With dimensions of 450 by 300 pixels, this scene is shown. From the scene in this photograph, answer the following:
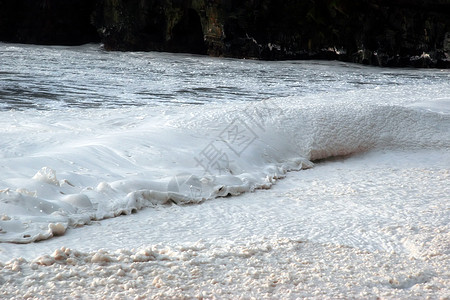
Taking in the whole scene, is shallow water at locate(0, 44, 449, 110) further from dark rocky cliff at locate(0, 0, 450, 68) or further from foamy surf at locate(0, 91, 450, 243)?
foamy surf at locate(0, 91, 450, 243)

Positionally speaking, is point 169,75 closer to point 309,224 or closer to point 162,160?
point 162,160

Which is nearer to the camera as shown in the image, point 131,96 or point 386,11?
point 131,96

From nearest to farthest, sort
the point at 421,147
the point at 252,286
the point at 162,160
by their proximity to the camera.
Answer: the point at 252,286 → the point at 162,160 → the point at 421,147

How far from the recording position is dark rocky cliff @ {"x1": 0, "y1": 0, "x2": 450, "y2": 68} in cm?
932

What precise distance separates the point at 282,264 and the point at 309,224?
0.38 m

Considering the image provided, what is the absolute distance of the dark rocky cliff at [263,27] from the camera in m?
9.32

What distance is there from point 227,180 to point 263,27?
8546mm

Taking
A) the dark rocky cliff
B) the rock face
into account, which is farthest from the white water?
the rock face

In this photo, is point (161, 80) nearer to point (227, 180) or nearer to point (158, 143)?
point (158, 143)

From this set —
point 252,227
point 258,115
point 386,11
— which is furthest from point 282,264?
point 386,11

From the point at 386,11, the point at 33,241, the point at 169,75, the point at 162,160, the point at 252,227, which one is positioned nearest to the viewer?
the point at 33,241

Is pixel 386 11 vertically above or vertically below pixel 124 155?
above

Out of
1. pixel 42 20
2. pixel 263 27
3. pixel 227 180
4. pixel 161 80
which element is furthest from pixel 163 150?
pixel 42 20

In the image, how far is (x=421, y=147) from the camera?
109 inches
